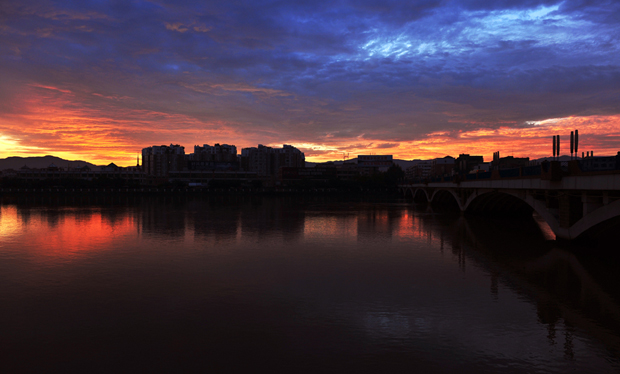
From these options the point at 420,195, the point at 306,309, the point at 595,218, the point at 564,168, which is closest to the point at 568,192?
the point at 564,168

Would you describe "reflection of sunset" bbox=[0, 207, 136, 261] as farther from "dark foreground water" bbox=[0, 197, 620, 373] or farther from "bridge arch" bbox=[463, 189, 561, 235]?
"bridge arch" bbox=[463, 189, 561, 235]

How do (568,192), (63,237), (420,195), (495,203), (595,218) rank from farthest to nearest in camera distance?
(420,195) < (495,203) < (63,237) < (568,192) < (595,218)

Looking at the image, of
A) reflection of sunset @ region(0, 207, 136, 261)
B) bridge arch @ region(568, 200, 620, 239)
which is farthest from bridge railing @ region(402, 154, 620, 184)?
reflection of sunset @ region(0, 207, 136, 261)

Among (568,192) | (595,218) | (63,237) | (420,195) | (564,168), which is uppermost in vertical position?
(564,168)

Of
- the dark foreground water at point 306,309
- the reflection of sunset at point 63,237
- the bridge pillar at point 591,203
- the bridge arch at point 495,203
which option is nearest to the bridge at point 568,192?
the bridge pillar at point 591,203

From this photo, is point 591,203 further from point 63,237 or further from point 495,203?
point 63,237

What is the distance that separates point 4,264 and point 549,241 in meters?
37.0

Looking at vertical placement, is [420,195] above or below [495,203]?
below

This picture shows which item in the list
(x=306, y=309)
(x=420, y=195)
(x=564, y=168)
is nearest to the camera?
(x=306, y=309)

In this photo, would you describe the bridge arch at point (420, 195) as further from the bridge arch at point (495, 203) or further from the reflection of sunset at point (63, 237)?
the reflection of sunset at point (63, 237)

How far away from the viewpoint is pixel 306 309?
13.8 metres

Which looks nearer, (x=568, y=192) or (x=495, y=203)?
(x=568, y=192)

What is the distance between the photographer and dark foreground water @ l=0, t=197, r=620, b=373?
1002 cm

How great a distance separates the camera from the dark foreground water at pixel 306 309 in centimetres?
1002
